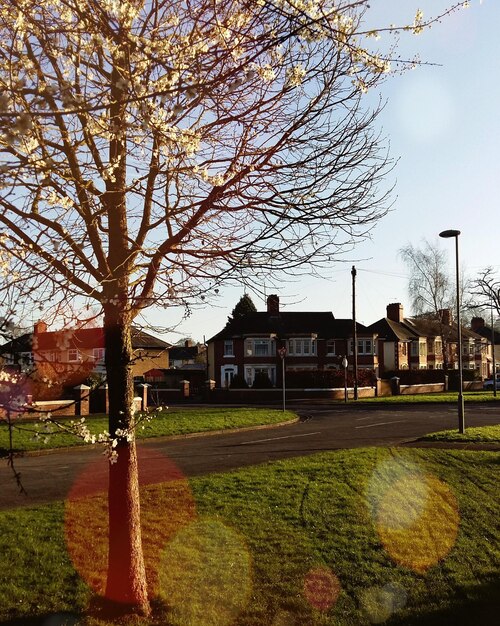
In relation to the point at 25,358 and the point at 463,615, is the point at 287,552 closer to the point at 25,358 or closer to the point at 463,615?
the point at 463,615

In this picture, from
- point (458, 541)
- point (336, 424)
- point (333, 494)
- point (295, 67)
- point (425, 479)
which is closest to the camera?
point (295, 67)

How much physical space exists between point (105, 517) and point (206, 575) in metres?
2.88

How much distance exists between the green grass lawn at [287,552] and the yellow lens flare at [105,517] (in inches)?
1.3

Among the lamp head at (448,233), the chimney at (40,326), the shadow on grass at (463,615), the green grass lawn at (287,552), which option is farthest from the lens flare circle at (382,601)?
the lamp head at (448,233)

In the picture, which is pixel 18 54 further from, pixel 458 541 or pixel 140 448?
pixel 140 448

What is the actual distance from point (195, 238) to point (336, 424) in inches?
788

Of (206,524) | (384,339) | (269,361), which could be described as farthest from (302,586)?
(384,339)

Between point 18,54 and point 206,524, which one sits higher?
point 18,54

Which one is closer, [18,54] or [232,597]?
[18,54]

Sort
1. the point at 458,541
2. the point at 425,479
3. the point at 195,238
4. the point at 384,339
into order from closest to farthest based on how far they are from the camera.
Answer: the point at 195,238, the point at 458,541, the point at 425,479, the point at 384,339

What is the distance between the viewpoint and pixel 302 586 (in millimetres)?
7207

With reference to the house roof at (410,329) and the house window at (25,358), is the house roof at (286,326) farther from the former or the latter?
the house window at (25,358)

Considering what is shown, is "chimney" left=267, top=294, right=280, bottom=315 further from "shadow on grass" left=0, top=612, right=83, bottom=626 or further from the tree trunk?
"shadow on grass" left=0, top=612, right=83, bottom=626

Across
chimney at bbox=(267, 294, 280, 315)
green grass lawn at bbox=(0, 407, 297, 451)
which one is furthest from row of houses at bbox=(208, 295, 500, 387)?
chimney at bbox=(267, 294, 280, 315)
